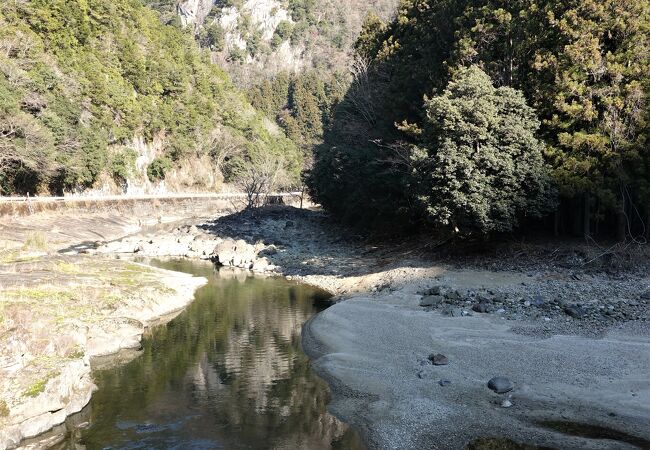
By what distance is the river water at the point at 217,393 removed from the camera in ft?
43.0

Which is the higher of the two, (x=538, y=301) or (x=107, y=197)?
(x=107, y=197)

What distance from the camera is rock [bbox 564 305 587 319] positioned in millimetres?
19605

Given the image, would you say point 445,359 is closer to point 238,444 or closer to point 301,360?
point 301,360

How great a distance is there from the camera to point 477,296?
76.3 ft

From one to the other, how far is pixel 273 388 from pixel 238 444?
3.77 metres

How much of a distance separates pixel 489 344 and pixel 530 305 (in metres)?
4.47

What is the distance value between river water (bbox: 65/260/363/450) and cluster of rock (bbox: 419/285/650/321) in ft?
22.7

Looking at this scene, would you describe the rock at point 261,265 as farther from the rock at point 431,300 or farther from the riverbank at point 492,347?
the rock at point 431,300

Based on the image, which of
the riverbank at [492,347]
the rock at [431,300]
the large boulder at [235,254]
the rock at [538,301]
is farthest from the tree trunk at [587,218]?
the large boulder at [235,254]

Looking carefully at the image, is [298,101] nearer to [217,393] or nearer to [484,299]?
[484,299]

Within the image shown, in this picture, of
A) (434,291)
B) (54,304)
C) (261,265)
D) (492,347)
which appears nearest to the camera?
(492,347)

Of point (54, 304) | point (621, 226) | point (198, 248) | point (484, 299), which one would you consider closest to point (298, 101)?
point (198, 248)

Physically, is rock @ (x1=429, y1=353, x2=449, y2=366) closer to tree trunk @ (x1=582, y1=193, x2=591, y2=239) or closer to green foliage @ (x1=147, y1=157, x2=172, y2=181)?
tree trunk @ (x1=582, y1=193, x2=591, y2=239)

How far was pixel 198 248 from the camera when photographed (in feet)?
155
